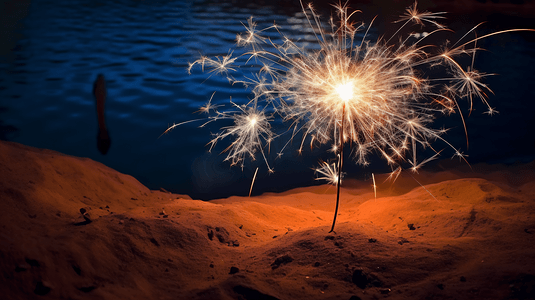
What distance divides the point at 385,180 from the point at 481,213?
9.23 feet

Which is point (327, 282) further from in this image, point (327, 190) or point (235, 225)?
point (327, 190)

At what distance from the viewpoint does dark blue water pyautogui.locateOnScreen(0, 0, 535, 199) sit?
21.8 feet

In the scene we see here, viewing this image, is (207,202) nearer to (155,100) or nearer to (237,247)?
(237,247)

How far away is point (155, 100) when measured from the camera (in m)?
8.95

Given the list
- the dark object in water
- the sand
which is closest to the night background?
the sand

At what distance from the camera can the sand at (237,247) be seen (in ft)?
8.52

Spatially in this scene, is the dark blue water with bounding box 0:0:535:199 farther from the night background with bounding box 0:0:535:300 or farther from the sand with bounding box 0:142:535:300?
the sand with bounding box 0:142:535:300

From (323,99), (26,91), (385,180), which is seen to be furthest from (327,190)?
(26,91)

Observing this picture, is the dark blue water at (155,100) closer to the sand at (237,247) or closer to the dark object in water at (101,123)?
the dark object in water at (101,123)

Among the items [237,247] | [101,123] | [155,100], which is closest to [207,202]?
[237,247]

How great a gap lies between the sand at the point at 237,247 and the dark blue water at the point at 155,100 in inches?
69.8

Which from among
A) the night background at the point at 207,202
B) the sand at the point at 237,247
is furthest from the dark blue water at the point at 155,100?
the sand at the point at 237,247

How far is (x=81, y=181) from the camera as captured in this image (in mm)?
4719

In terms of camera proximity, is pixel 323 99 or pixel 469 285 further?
pixel 323 99
